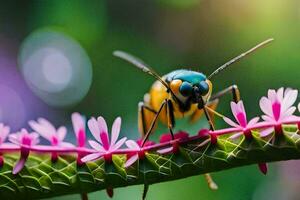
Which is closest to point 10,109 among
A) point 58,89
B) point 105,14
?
point 58,89

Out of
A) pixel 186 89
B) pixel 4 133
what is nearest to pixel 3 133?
pixel 4 133

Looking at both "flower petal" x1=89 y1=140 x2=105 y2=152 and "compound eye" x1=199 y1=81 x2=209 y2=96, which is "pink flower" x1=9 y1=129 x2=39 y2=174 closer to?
"flower petal" x1=89 y1=140 x2=105 y2=152

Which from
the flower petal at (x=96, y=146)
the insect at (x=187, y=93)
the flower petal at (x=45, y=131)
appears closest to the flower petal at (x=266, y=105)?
the insect at (x=187, y=93)

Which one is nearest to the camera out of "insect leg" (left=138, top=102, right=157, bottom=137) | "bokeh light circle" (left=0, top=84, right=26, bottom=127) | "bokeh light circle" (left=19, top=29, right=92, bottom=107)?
"insect leg" (left=138, top=102, right=157, bottom=137)

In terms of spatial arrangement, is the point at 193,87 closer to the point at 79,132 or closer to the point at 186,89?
the point at 186,89

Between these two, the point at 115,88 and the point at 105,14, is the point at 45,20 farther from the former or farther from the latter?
the point at 115,88

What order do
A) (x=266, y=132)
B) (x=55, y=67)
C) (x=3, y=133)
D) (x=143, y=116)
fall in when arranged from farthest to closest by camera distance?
(x=55, y=67) < (x=143, y=116) < (x=3, y=133) < (x=266, y=132)

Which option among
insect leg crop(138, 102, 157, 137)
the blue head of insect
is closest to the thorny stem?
the blue head of insect
